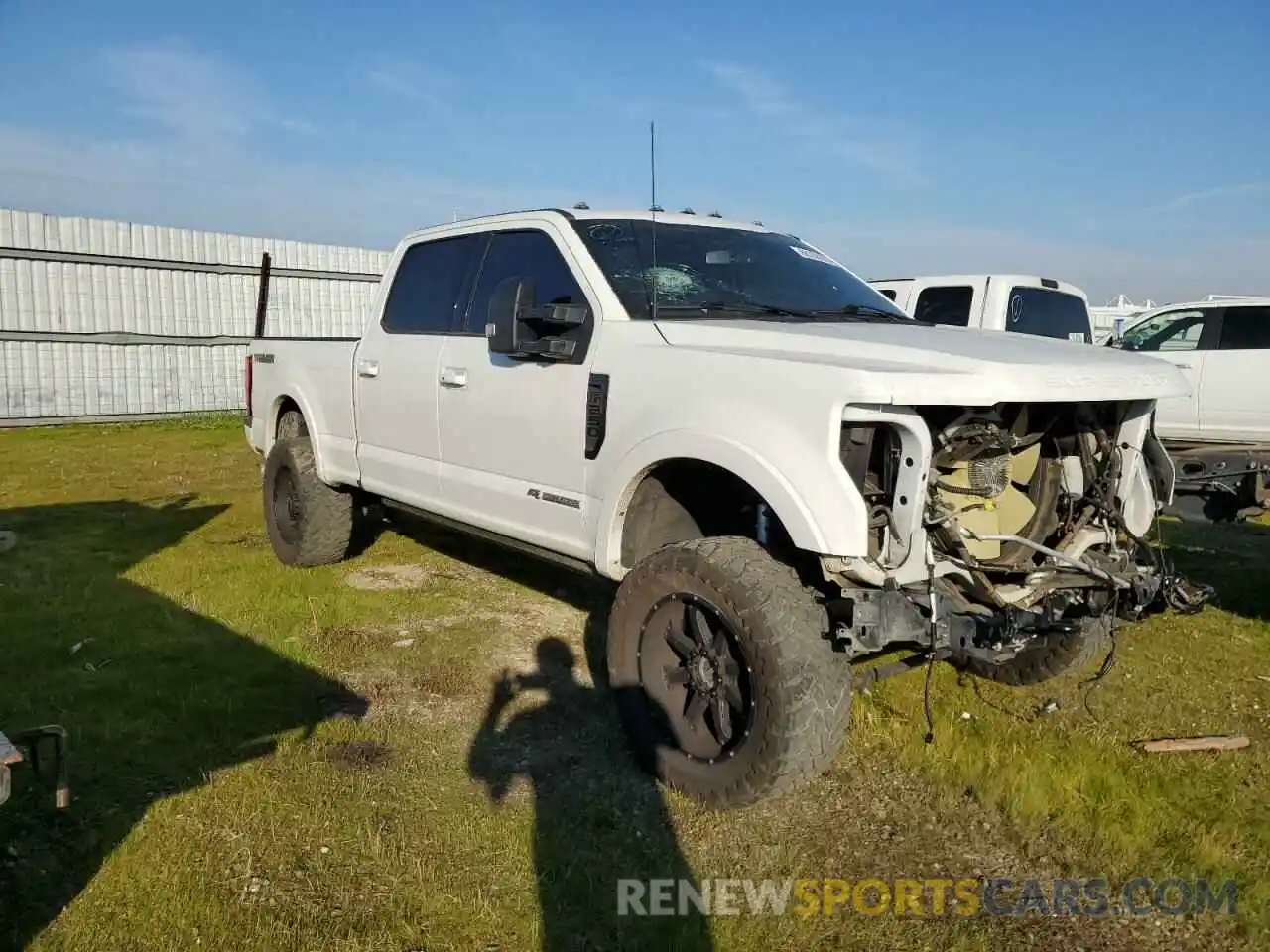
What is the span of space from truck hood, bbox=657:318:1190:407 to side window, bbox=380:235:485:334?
1604 millimetres

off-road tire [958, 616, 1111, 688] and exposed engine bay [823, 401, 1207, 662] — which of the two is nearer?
exposed engine bay [823, 401, 1207, 662]

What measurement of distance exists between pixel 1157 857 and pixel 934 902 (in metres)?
→ 0.78

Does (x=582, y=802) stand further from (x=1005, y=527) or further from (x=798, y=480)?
(x=1005, y=527)

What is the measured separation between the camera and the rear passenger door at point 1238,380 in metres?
8.07

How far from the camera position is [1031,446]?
3.88 meters

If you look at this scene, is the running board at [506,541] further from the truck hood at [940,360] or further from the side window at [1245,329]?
the side window at [1245,329]

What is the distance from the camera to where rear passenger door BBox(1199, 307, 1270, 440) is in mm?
8070

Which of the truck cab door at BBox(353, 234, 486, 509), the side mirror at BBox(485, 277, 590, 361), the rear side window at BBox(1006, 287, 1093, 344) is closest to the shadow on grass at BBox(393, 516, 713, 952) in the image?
the truck cab door at BBox(353, 234, 486, 509)

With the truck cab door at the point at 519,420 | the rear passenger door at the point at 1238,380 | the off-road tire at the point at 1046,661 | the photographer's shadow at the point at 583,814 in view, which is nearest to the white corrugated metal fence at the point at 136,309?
the truck cab door at the point at 519,420

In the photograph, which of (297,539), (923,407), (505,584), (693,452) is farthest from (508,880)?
(297,539)

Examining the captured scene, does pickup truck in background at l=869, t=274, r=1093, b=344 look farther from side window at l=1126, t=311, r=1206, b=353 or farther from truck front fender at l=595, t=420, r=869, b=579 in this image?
truck front fender at l=595, t=420, r=869, b=579

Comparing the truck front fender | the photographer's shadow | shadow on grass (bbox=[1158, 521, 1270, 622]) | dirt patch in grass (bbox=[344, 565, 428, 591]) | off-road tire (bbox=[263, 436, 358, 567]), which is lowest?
the photographer's shadow

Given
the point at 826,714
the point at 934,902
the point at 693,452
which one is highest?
the point at 693,452

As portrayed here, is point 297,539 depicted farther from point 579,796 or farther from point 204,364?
point 204,364
